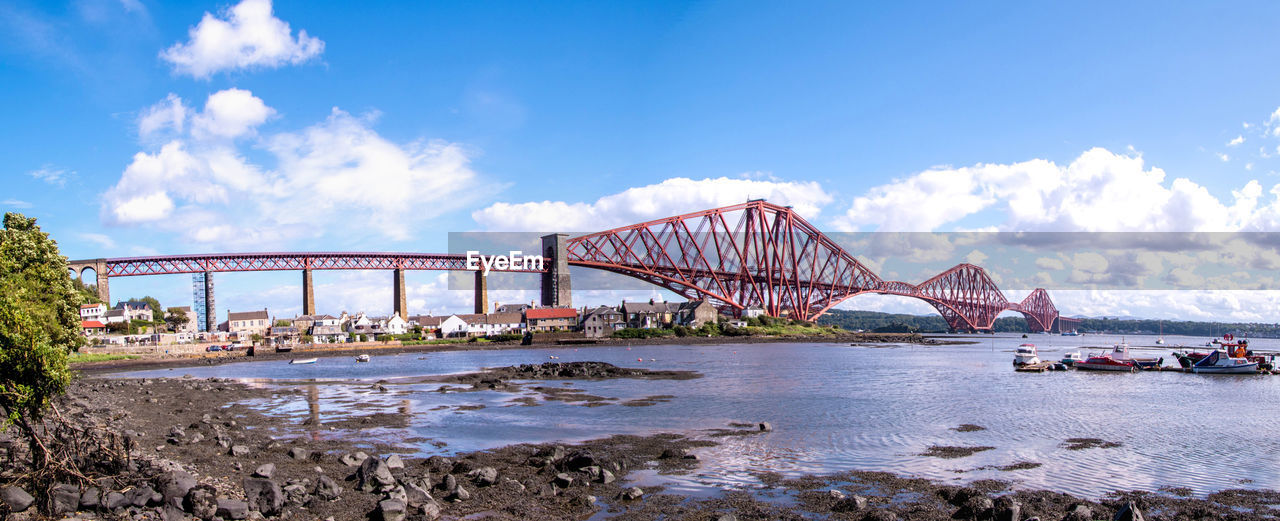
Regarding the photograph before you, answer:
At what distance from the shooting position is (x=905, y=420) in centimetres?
2480

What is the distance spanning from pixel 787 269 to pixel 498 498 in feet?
413

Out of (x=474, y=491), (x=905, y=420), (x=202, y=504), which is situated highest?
(x=202, y=504)

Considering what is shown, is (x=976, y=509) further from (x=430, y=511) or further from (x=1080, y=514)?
(x=430, y=511)

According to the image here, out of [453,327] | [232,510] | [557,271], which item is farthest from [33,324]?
[557,271]

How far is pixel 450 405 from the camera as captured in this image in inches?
1142

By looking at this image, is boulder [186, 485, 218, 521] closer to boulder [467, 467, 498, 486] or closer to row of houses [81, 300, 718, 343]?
boulder [467, 467, 498, 486]

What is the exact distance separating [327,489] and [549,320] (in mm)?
89752

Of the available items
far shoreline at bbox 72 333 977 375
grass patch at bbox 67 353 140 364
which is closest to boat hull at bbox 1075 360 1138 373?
far shoreline at bbox 72 333 977 375

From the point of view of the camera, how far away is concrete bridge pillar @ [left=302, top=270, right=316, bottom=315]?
102600 millimetres

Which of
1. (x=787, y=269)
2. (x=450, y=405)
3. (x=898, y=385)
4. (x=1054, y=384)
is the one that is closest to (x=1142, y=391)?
(x=1054, y=384)

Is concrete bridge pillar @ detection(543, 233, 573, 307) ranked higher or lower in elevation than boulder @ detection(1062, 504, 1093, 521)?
higher

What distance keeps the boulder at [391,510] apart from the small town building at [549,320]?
8809 cm

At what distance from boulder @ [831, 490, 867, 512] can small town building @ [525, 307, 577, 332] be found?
8855cm

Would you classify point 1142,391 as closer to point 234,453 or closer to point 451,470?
point 451,470
